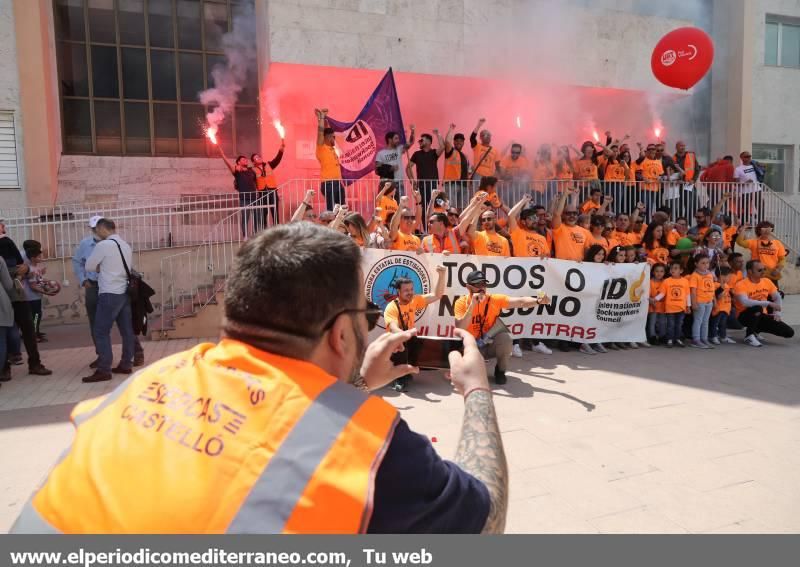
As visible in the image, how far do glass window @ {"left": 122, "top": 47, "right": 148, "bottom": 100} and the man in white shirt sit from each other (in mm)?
9470

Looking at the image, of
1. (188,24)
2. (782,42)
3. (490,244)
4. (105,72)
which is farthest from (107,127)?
(782,42)

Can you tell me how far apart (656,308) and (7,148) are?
1250cm

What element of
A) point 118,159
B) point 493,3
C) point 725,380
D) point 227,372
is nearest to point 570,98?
point 493,3

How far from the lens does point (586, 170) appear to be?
11.5 metres

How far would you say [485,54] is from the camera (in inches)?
510

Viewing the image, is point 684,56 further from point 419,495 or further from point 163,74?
point 163,74

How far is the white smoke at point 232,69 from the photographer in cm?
1469

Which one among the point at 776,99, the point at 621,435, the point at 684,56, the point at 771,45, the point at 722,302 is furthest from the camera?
the point at 771,45

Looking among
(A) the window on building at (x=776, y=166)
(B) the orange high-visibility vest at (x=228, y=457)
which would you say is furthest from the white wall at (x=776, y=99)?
(B) the orange high-visibility vest at (x=228, y=457)

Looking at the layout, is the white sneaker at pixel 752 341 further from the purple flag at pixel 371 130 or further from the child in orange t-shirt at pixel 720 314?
the purple flag at pixel 371 130

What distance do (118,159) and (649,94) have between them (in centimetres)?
1326

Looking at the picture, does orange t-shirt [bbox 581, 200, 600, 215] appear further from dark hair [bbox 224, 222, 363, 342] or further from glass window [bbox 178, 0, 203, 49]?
glass window [bbox 178, 0, 203, 49]

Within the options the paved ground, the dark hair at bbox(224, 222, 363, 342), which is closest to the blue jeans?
the paved ground

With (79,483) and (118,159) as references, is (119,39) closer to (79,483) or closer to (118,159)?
(118,159)
